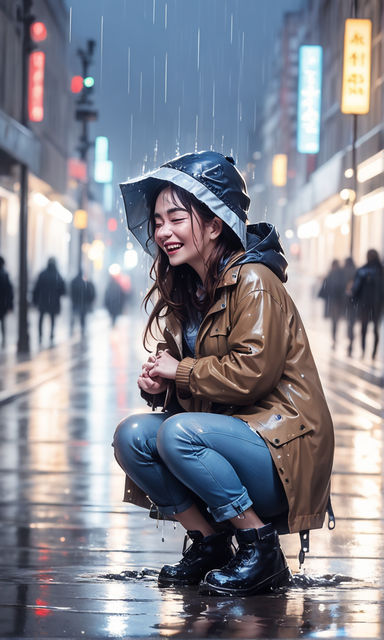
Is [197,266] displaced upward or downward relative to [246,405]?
upward

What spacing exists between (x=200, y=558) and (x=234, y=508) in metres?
0.37

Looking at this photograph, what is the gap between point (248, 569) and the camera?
12.2 feet

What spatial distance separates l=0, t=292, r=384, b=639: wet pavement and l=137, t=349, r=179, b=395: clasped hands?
0.69 metres

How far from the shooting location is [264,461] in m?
3.67

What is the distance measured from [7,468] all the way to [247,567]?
4.02m

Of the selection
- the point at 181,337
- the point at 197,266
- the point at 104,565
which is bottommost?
the point at 104,565

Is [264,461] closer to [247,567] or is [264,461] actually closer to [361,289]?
[247,567]

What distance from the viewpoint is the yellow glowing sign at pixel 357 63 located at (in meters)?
23.9

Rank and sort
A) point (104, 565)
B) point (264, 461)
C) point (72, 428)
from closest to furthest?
point (264, 461) → point (104, 565) → point (72, 428)

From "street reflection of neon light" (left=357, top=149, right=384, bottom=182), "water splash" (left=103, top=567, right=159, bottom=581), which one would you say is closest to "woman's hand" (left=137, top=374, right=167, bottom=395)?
"water splash" (left=103, top=567, right=159, bottom=581)

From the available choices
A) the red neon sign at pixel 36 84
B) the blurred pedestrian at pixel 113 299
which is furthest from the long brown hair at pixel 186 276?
the blurred pedestrian at pixel 113 299

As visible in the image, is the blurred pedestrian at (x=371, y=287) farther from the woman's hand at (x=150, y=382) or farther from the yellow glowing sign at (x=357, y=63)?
the woman's hand at (x=150, y=382)

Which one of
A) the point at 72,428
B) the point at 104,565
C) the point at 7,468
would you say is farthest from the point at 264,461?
the point at 72,428

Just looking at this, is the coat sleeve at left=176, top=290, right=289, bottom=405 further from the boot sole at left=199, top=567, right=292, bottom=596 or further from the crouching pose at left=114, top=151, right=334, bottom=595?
the boot sole at left=199, top=567, right=292, bottom=596
